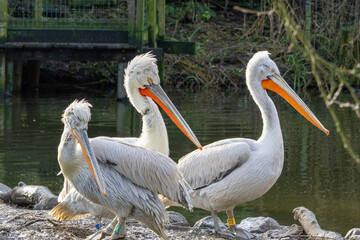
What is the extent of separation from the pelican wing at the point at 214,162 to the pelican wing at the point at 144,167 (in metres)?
0.61

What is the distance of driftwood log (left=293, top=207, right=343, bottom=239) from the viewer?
4676mm

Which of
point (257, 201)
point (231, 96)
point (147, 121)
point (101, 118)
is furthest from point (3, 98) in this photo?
point (147, 121)

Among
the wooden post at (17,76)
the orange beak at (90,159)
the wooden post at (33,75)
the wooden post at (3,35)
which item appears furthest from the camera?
the wooden post at (33,75)

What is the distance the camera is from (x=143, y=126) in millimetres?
5051

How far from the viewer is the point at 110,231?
431cm

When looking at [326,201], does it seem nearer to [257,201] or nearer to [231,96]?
[257,201]

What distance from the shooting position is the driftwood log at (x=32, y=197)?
18.2ft

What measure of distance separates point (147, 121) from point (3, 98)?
7.52 metres

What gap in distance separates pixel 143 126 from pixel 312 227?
1421mm

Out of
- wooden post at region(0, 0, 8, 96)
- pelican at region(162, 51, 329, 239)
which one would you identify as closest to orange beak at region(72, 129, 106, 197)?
pelican at region(162, 51, 329, 239)

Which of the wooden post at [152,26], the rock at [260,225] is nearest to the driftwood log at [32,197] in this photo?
the rock at [260,225]

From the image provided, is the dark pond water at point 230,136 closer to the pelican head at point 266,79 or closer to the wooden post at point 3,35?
the wooden post at point 3,35

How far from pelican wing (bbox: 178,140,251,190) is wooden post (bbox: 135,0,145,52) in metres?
6.36

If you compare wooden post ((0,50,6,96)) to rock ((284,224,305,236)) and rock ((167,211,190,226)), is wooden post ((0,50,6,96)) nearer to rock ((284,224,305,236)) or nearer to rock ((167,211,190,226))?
rock ((167,211,190,226))
